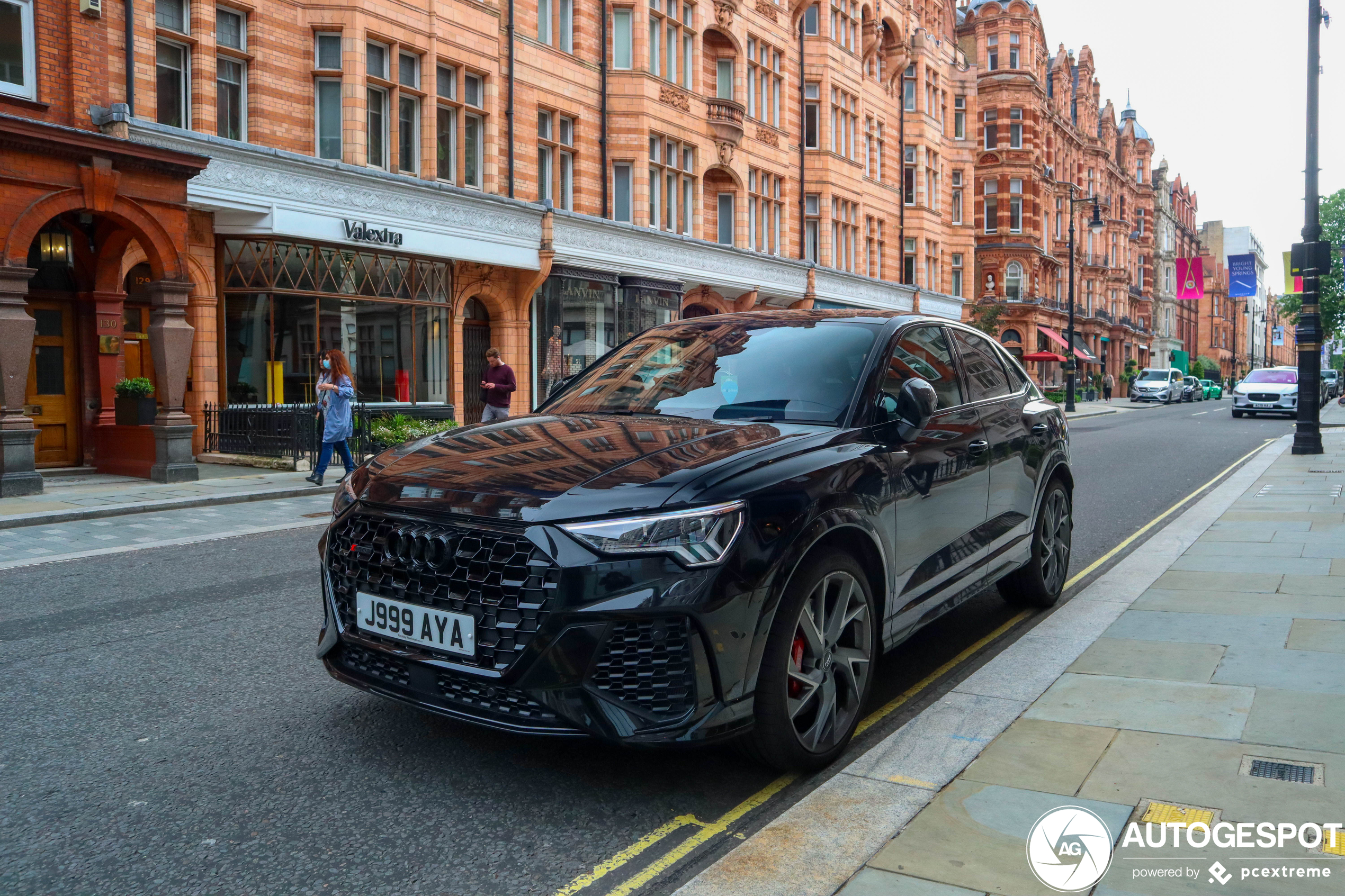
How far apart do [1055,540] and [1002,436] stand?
1.27 meters

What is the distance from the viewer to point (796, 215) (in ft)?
111

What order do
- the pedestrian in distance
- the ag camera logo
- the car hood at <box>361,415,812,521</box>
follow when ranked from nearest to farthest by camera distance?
the ag camera logo
the car hood at <box>361,415,812,521</box>
the pedestrian in distance

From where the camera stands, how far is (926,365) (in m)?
4.98

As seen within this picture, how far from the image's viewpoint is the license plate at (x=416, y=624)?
3279mm

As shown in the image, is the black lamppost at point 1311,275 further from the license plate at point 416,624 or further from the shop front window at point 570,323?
the license plate at point 416,624

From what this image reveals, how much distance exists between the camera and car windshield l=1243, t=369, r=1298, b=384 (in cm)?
3444

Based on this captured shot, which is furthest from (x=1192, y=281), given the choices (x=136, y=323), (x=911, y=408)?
(x=911, y=408)

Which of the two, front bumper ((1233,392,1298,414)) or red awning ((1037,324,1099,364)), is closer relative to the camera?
front bumper ((1233,392,1298,414))

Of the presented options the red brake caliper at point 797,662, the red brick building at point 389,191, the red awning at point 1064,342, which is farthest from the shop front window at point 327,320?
the red awning at point 1064,342

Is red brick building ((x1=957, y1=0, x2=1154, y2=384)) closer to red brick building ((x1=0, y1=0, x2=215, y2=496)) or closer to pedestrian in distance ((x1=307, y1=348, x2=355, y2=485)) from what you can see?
pedestrian in distance ((x1=307, y1=348, x2=355, y2=485))

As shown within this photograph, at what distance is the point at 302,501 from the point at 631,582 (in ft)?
34.9

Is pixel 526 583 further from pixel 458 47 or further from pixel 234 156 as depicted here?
pixel 458 47

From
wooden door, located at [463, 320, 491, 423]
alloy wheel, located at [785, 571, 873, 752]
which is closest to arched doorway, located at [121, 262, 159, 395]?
wooden door, located at [463, 320, 491, 423]

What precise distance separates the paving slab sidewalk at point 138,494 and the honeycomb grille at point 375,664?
8566 millimetres
